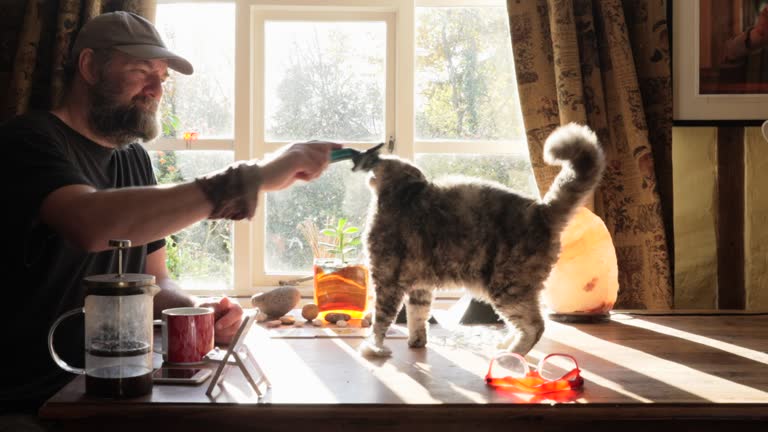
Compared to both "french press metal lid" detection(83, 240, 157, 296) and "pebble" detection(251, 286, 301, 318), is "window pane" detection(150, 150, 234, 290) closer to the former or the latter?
"pebble" detection(251, 286, 301, 318)

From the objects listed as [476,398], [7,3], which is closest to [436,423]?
[476,398]

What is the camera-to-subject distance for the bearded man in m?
1.25

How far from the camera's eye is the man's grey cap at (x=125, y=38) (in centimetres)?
161

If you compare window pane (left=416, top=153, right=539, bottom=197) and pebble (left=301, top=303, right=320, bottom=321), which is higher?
window pane (left=416, top=153, right=539, bottom=197)

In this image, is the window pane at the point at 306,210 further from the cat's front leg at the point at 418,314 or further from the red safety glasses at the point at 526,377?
the red safety glasses at the point at 526,377

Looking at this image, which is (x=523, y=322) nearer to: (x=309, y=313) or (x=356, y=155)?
(x=356, y=155)

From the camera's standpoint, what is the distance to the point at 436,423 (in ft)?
3.40

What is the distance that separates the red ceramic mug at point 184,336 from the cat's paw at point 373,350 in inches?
11.9

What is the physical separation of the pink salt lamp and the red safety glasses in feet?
1.58

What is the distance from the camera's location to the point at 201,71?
8.09 ft

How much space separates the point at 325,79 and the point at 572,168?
1.37 metres

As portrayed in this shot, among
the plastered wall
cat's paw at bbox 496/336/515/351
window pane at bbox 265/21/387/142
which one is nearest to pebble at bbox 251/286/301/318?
cat's paw at bbox 496/336/515/351

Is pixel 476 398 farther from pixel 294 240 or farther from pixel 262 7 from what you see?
pixel 262 7

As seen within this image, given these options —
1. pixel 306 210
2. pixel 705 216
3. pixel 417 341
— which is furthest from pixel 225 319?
pixel 705 216
